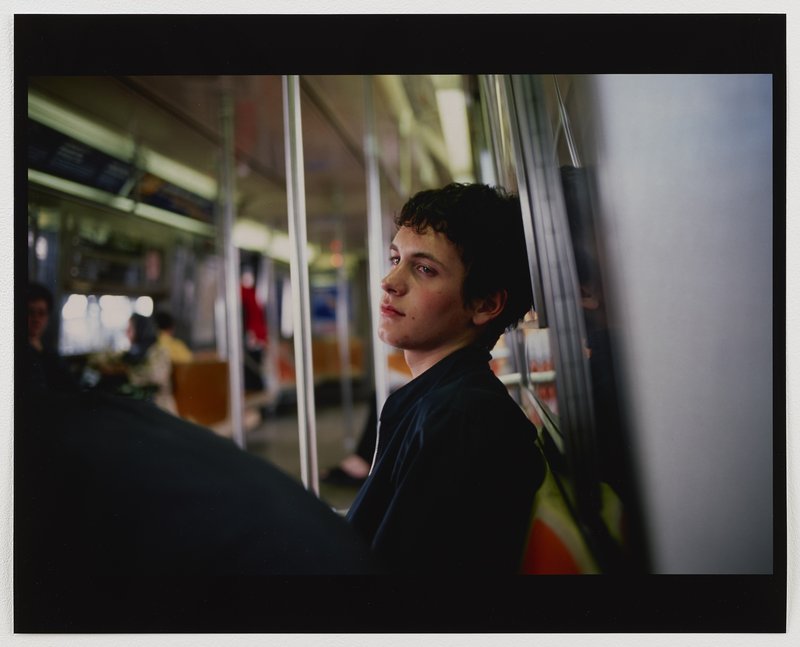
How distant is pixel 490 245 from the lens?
129 cm

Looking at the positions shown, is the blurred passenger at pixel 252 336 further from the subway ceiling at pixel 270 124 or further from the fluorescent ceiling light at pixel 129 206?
the fluorescent ceiling light at pixel 129 206

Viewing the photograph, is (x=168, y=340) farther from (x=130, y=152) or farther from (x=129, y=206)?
(x=130, y=152)

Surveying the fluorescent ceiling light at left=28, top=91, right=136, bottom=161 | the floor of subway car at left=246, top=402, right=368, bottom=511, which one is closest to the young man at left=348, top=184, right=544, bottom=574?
the fluorescent ceiling light at left=28, top=91, right=136, bottom=161

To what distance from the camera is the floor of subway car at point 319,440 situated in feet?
12.9

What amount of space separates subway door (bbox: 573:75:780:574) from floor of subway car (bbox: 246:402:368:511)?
2206 millimetres

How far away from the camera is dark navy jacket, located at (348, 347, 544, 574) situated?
121 cm

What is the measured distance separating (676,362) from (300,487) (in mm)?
800

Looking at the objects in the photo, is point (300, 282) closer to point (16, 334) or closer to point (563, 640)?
point (16, 334)

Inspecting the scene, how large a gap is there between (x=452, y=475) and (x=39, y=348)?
0.94 m

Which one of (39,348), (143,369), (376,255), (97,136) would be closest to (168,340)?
(143,369)

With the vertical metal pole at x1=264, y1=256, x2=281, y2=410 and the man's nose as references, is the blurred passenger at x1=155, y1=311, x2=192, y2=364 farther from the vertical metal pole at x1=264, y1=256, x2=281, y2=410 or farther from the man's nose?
the man's nose

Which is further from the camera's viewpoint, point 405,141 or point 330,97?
point 405,141

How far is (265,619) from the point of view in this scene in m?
1.37

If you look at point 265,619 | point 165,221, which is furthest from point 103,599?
point 165,221
